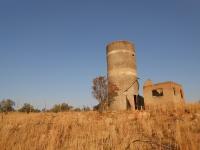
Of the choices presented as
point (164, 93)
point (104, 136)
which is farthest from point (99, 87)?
point (104, 136)

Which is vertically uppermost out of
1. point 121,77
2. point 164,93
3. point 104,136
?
point 121,77

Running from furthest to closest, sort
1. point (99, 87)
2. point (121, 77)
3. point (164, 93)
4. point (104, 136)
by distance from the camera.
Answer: point (99, 87) < point (164, 93) < point (121, 77) < point (104, 136)

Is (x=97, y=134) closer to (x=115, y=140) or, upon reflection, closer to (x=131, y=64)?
(x=115, y=140)

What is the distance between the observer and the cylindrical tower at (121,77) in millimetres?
20562

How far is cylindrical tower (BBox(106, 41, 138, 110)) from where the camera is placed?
67.5 ft

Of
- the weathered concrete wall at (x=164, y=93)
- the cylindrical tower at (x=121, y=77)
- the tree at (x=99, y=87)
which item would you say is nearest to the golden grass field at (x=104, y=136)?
the cylindrical tower at (x=121, y=77)

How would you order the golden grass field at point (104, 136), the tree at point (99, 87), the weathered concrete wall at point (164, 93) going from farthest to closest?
the tree at point (99, 87), the weathered concrete wall at point (164, 93), the golden grass field at point (104, 136)

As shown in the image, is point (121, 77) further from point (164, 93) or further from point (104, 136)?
point (104, 136)

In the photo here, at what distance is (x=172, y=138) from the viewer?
12.9 feet

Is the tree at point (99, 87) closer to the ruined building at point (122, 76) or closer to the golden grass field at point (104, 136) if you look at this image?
the ruined building at point (122, 76)

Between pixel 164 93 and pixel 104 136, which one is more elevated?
pixel 164 93

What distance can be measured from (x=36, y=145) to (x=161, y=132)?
8.69ft

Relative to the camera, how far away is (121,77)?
20.7m

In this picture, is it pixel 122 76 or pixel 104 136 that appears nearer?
pixel 104 136
